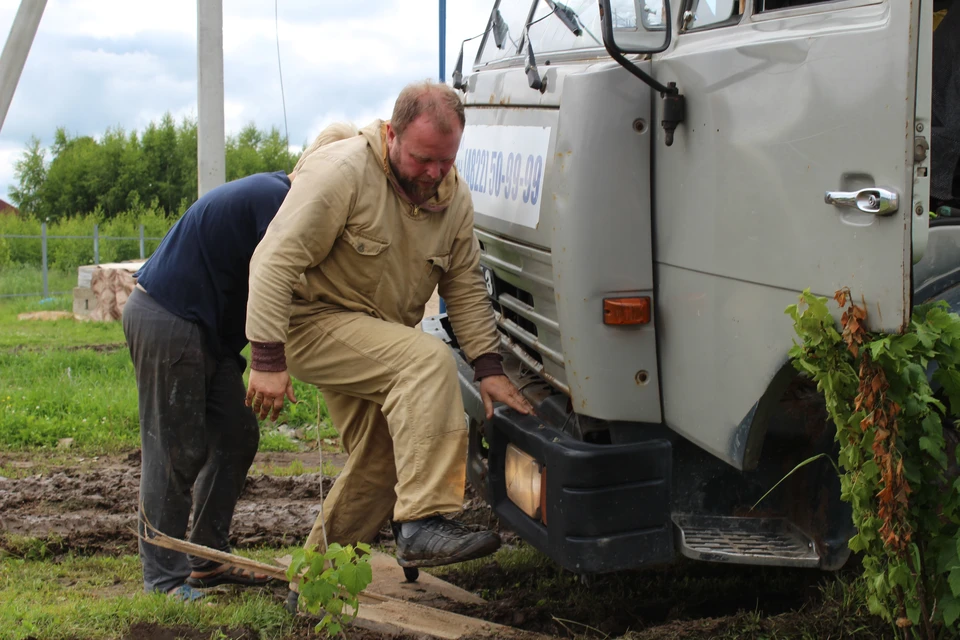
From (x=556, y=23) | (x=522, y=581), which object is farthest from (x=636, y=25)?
(x=522, y=581)

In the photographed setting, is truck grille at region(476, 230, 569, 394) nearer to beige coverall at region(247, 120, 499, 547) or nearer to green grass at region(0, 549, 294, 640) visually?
beige coverall at region(247, 120, 499, 547)

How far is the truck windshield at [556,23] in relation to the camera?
10.1ft

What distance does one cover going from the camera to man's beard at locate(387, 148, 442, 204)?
3236mm

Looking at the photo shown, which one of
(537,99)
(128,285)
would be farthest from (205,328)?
(128,285)

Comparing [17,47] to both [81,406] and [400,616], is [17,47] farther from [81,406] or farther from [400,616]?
[400,616]

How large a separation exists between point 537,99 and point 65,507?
3408 mm

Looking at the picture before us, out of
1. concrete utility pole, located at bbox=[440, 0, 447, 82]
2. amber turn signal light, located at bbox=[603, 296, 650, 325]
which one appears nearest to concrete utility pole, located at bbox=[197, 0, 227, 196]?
concrete utility pole, located at bbox=[440, 0, 447, 82]

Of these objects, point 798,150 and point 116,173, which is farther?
point 116,173

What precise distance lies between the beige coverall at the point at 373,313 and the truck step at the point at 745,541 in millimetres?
755

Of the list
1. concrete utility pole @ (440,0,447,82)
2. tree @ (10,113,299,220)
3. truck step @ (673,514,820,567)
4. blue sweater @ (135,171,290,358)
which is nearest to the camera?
truck step @ (673,514,820,567)

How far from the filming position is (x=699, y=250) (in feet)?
8.90

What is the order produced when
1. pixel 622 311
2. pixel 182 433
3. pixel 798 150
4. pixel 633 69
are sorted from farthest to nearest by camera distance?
1. pixel 182 433
2. pixel 622 311
3. pixel 633 69
4. pixel 798 150

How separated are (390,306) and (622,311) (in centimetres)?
94

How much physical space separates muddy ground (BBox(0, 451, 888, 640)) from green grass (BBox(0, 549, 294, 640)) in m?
0.10
